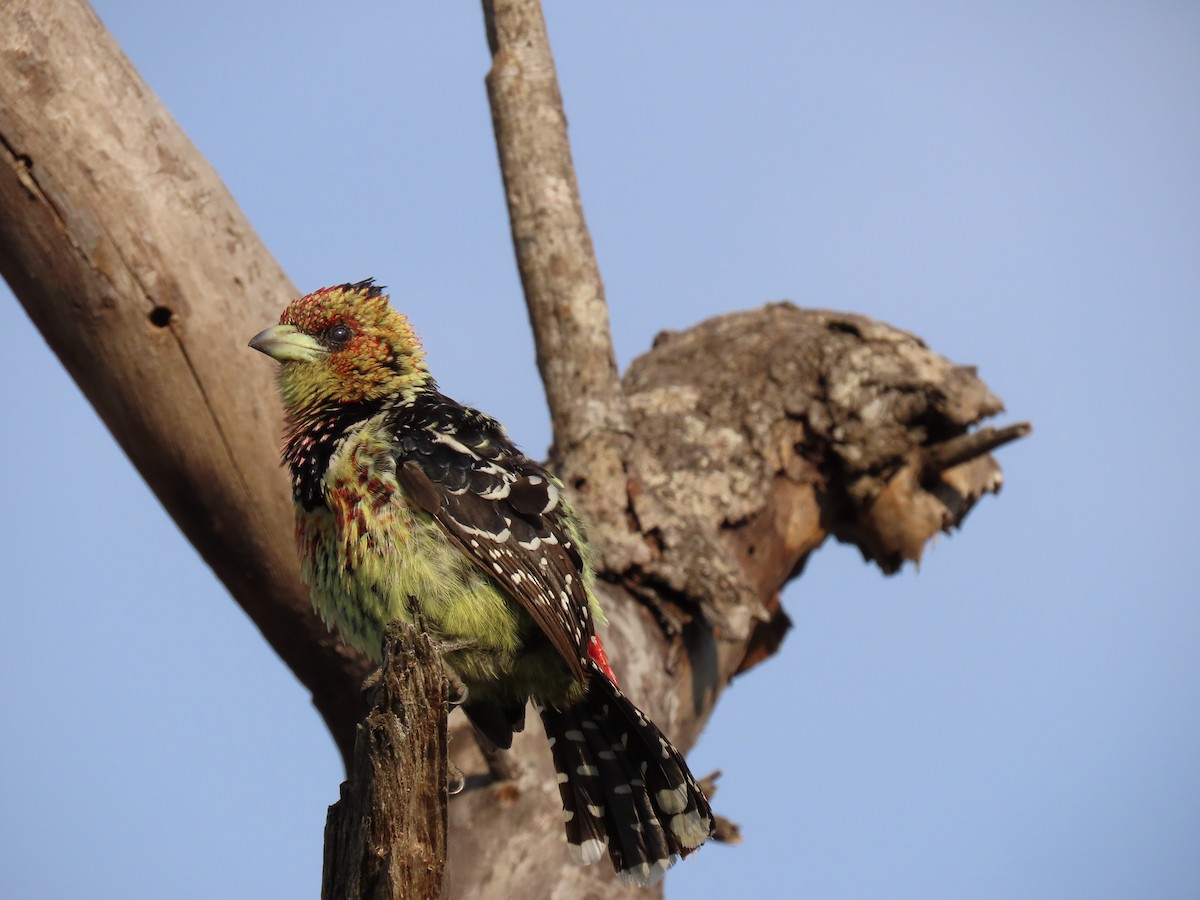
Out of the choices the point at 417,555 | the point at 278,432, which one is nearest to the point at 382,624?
the point at 417,555

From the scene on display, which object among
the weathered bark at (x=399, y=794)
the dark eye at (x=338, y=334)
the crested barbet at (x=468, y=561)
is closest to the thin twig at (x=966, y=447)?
the crested barbet at (x=468, y=561)

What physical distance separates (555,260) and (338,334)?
1.90 metres

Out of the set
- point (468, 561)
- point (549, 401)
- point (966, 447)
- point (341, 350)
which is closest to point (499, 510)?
point (468, 561)

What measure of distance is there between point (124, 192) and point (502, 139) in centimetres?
191

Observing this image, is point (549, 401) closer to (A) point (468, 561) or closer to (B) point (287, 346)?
(B) point (287, 346)

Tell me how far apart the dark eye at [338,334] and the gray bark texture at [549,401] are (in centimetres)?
84

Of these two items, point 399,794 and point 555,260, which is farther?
point 555,260

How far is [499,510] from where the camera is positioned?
4.18m

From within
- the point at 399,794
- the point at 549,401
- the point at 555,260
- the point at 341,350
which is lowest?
the point at 399,794

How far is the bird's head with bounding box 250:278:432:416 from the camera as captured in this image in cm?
464

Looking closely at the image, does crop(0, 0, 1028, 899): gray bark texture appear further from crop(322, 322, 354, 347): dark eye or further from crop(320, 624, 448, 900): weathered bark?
crop(322, 322, 354, 347): dark eye

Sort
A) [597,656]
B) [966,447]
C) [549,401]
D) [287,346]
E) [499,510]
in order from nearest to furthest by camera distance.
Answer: [499,510] → [597,656] → [287,346] → [549,401] → [966,447]

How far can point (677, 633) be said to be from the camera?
6.04 meters

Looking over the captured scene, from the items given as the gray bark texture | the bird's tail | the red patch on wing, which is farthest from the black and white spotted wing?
the gray bark texture
